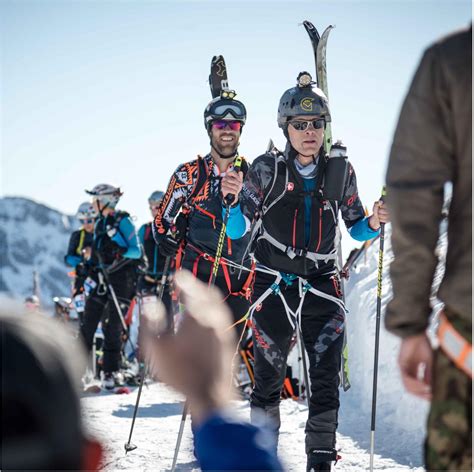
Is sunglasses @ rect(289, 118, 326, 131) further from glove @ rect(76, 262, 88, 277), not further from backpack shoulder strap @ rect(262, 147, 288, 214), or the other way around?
glove @ rect(76, 262, 88, 277)

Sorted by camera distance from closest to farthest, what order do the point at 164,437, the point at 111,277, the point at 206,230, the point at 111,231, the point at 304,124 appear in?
the point at 304,124 → the point at 206,230 → the point at 164,437 → the point at 111,231 → the point at 111,277

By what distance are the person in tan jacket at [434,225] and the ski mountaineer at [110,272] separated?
373 inches

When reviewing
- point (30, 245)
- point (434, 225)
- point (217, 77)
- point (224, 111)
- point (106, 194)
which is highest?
point (30, 245)

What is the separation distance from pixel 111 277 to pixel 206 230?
18.1 ft

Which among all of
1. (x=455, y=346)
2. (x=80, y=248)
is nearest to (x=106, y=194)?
(x=80, y=248)

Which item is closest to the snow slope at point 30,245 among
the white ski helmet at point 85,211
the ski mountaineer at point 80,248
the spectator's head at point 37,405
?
the white ski helmet at point 85,211

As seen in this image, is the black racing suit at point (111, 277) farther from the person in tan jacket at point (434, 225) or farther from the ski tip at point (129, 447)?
the person in tan jacket at point (434, 225)

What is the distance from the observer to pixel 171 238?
7.70 m

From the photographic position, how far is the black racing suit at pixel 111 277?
12.0 meters

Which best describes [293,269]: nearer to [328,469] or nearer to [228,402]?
[328,469]

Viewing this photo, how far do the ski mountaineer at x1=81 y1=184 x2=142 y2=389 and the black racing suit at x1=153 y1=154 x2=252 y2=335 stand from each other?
4617mm

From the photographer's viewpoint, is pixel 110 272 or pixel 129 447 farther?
pixel 110 272

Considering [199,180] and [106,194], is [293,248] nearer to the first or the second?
[199,180]

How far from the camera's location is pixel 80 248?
14273mm
